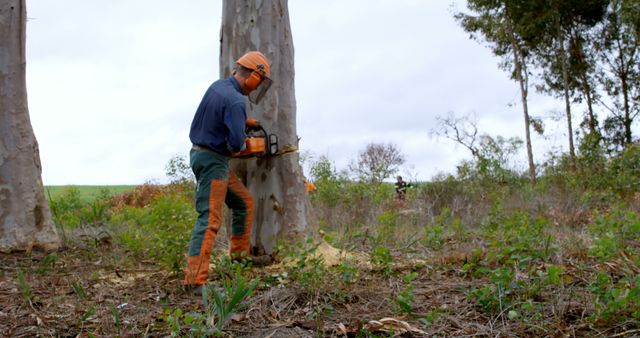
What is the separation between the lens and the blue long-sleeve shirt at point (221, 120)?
228 inches

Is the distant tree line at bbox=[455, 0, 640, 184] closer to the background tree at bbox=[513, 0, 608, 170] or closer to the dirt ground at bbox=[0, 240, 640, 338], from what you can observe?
the background tree at bbox=[513, 0, 608, 170]

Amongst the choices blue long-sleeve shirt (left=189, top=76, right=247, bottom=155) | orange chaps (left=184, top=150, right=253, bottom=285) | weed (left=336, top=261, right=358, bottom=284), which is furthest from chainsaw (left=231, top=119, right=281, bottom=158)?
weed (left=336, top=261, right=358, bottom=284)

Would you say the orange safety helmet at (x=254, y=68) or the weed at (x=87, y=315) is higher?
the orange safety helmet at (x=254, y=68)

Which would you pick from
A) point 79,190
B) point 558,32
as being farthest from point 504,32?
point 79,190

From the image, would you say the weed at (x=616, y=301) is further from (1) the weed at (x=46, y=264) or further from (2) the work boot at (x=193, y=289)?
(1) the weed at (x=46, y=264)

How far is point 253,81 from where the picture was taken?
6.20 metres

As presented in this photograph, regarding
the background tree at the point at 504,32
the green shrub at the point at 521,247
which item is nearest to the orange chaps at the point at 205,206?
the green shrub at the point at 521,247

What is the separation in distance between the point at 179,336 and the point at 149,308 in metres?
1.08

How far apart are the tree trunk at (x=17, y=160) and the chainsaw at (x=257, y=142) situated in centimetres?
330

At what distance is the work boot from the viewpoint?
5.67m

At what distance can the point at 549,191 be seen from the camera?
16.5 m

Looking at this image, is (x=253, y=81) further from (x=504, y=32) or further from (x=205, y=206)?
(x=504, y=32)

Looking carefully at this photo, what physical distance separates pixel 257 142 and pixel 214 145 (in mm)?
707

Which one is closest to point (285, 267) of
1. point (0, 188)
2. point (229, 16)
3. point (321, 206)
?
point (229, 16)
